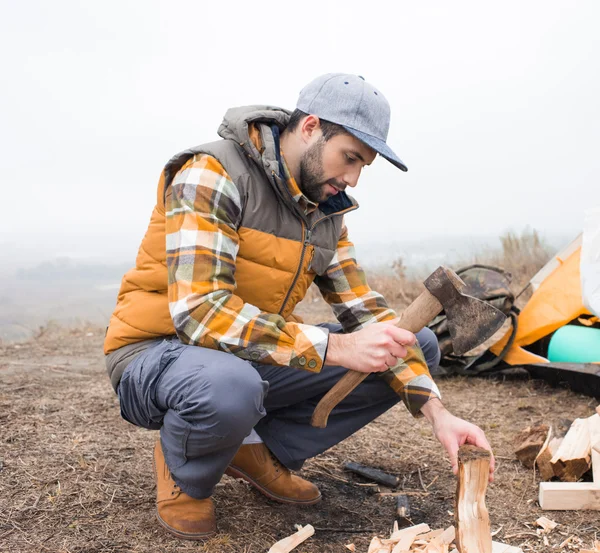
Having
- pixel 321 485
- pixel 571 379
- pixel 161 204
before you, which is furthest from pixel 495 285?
pixel 161 204

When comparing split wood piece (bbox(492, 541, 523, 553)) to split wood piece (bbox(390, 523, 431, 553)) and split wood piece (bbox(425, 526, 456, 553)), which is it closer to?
split wood piece (bbox(425, 526, 456, 553))

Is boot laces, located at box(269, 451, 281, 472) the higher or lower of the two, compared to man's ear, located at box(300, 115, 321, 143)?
lower

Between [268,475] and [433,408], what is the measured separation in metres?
0.80

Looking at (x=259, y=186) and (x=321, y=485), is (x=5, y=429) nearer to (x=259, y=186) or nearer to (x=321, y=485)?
(x=321, y=485)

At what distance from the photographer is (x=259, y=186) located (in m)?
2.47

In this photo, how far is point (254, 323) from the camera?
2.18m

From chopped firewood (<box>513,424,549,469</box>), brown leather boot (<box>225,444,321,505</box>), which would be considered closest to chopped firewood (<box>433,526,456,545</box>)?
brown leather boot (<box>225,444,321,505</box>)

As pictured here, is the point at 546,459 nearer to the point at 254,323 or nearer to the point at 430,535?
the point at 430,535

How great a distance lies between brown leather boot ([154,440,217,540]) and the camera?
94.2 inches

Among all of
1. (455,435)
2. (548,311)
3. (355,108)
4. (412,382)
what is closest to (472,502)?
(455,435)

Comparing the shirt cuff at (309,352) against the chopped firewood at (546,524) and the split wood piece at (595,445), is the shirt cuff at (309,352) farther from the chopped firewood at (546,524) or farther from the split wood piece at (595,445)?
the split wood piece at (595,445)

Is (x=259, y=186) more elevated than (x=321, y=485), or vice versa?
(x=259, y=186)

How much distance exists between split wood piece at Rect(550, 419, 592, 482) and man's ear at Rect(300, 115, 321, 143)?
6.06 feet

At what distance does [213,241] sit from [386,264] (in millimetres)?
6903
